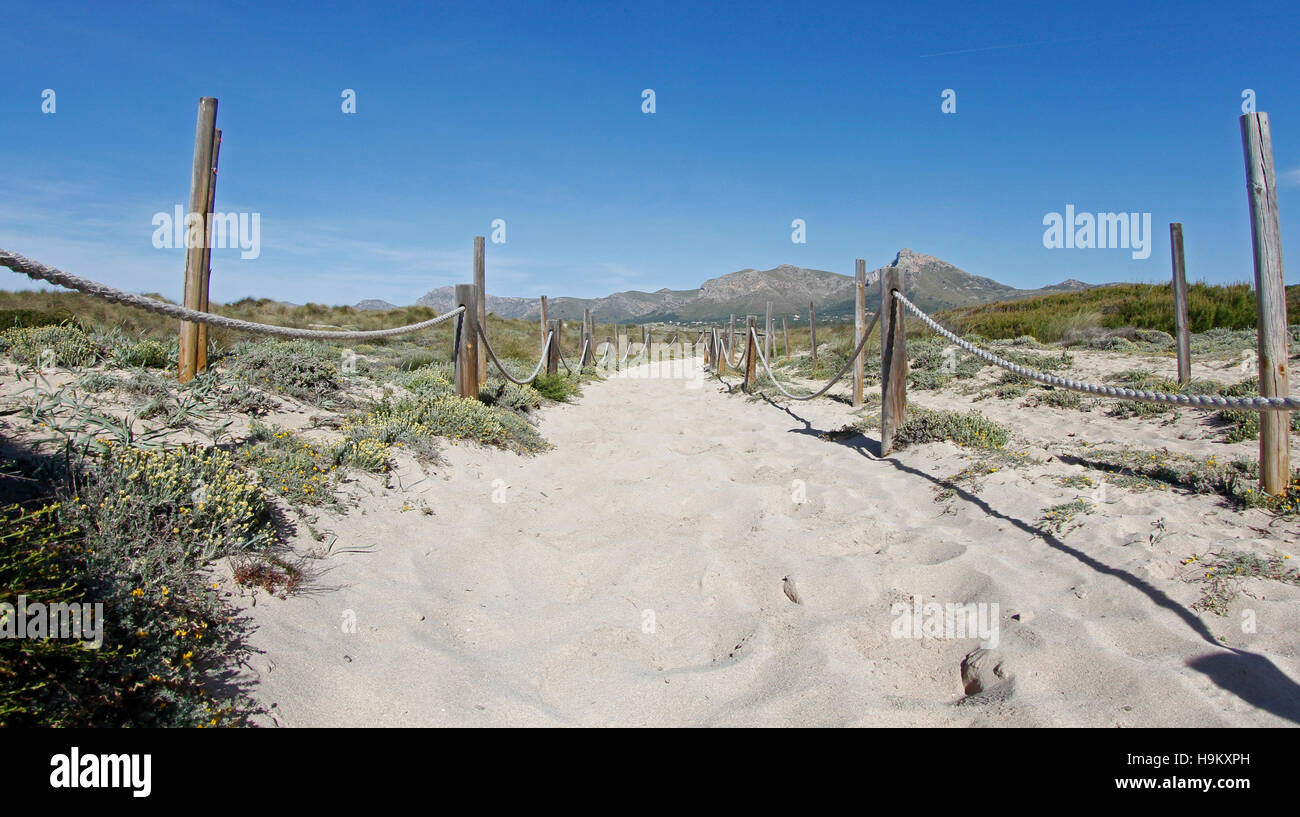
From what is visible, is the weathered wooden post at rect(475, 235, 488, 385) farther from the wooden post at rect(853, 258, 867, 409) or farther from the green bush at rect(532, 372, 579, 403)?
the wooden post at rect(853, 258, 867, 409)

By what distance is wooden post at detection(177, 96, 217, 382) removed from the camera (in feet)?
15.2

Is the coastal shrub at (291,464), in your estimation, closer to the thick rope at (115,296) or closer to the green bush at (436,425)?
the green bush at (436,425)

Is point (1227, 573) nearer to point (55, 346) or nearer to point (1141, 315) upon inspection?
point (55, 346)

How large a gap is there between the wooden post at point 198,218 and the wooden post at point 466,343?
206cm

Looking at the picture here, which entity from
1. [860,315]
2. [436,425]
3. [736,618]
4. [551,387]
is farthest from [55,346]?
[860,315]

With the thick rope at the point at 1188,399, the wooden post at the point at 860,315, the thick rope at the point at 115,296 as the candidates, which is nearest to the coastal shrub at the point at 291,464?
the thick rope at the point at 115,296

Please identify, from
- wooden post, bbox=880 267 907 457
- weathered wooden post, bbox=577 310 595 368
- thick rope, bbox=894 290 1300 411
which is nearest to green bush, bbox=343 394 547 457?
wooden post, bbox=880 267 907 457

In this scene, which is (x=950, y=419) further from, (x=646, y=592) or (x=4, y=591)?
(x=4, y=591)

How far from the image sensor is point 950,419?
5.60 meters

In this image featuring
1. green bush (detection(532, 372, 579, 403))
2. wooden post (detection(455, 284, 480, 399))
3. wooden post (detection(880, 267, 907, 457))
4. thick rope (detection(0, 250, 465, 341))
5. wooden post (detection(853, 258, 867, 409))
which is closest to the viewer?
thick rope (detection(0, 250, 465, 341))

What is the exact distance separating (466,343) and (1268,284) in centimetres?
583

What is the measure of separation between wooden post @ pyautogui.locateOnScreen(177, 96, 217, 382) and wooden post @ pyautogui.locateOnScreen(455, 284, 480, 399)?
2.06 meters

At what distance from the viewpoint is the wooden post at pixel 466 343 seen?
619cm
